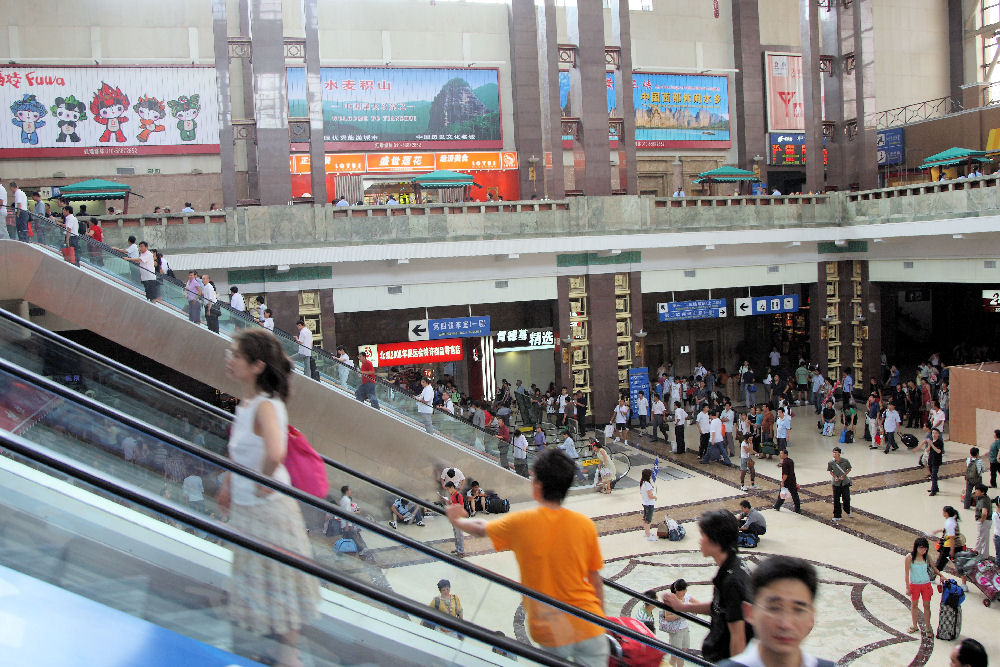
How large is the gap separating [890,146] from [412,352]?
1746 centimetres

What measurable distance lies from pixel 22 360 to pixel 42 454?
2.63 m

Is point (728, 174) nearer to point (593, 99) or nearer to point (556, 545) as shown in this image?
point (593, 99)

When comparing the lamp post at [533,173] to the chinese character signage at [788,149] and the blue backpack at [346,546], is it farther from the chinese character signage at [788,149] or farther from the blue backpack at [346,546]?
the blue backpack at [346,546]

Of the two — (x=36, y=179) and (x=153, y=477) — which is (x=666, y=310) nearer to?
(x=36, y=179)

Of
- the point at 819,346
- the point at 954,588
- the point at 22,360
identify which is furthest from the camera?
the point at 819,346

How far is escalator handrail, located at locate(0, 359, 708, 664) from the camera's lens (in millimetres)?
3578

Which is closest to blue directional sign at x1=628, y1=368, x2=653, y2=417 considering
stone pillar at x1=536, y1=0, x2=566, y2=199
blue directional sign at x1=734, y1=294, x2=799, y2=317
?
blue directional sign at x1=734, y1=294, x2=799, y2=317

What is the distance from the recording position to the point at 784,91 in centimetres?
2845

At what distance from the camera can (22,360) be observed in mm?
5344

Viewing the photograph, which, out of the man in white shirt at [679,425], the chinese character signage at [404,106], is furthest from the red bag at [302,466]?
the chinese character signage at [404,106]

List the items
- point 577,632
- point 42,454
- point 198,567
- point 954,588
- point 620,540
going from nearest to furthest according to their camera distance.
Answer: point 42,454 → point 198,567 → point 577,632 → point 954,588 → point 620,540

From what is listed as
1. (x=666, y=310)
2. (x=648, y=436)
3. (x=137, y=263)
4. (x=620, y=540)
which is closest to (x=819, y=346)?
(x=666, y=310)

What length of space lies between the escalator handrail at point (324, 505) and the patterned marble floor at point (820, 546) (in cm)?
10

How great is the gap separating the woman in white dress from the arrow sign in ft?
57.3
